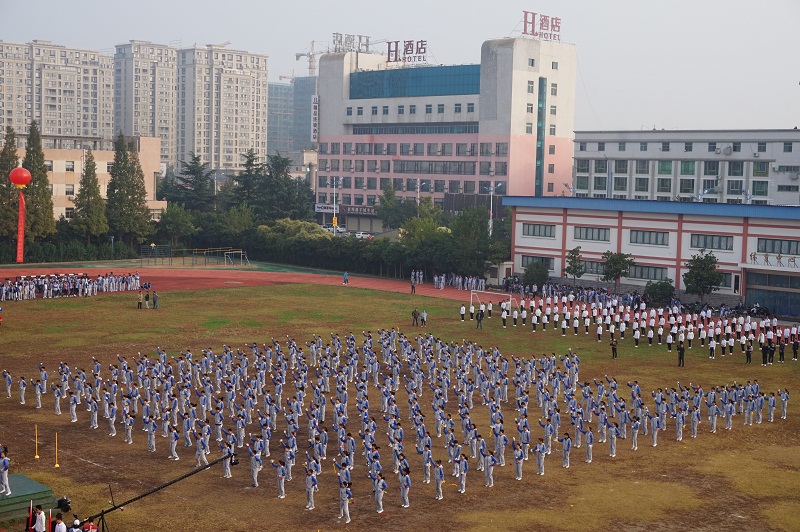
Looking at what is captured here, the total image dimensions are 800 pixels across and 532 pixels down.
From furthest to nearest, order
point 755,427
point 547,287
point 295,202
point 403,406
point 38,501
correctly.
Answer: point 295,202 < point 547,287 < point 403,406 < point 755,427 < point 38,501

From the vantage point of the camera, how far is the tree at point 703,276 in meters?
55.0

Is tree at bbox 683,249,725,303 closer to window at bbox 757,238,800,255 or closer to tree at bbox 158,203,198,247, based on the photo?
window at bbox 757,238,800,255

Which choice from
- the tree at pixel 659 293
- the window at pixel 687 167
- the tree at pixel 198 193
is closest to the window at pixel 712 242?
the tree at pixel 659 293

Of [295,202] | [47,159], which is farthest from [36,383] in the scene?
[295,202]

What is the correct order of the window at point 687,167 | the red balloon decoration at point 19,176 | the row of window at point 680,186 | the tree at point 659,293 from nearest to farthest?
the red balloon decoration at point 19,176 < the tree at point 659,293 < the row of window at point 680,186 < the window at point 687,167

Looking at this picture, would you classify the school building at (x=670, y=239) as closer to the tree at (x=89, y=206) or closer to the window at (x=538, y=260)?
the window at (x=538, y=260)

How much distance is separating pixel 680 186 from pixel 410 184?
3670 cm

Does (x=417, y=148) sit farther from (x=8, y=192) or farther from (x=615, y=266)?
(x=615, y=266)

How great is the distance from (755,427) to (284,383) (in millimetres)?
16510

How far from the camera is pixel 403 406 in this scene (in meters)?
33.8

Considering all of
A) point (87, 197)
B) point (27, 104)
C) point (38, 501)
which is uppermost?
point (27, 104)

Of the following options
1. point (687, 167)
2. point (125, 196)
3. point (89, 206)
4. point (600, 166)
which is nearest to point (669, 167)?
point (687, 167)

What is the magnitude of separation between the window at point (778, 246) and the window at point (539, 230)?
46.0 feet

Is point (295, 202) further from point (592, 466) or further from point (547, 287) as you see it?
point (592, 466)
